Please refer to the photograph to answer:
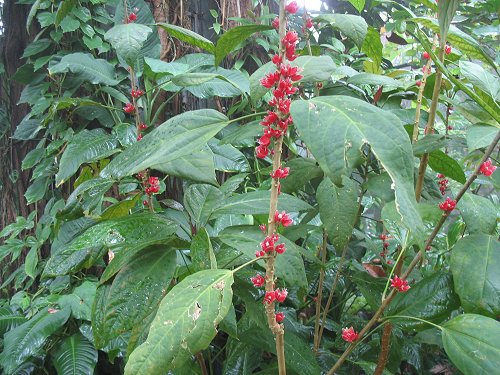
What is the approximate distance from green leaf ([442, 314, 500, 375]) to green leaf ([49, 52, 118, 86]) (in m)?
1.24

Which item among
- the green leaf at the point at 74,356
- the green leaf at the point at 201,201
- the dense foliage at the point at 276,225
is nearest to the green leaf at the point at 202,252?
the dense foliage at the point at 276,225

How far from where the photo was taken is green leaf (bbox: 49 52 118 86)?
4.99 feet

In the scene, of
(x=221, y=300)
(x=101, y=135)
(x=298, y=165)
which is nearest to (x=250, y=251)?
(x=221, y=300)

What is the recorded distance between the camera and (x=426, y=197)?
1.03 meters

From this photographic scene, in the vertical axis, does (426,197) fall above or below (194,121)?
below

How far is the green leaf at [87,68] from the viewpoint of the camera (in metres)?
1.52

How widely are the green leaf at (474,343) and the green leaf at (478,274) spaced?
0.05 m

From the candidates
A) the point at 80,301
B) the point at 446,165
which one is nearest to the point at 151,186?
the point at 446,165

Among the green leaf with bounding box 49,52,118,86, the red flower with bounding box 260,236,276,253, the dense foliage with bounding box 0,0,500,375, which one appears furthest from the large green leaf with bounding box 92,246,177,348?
the green leaf with bounding box 49,52,118,86

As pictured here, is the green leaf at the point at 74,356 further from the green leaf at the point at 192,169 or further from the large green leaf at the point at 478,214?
the large green leaf at the point at 478,214

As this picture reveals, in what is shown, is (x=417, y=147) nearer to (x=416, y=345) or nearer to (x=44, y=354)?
(x=416, y=345)

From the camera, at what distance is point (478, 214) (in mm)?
877

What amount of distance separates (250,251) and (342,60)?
136 centimetres

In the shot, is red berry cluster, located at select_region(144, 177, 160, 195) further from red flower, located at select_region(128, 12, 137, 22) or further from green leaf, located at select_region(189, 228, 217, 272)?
red flower, located at select_region(128, 12, 137, 22)
